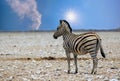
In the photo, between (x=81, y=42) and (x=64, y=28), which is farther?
(x=64, y=28)

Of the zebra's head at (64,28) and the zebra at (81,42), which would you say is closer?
the zebra at (81,42)

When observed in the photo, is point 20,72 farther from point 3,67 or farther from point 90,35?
point 90,35

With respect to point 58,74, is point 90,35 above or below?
above

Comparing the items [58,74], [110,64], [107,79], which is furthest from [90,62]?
[107,79]

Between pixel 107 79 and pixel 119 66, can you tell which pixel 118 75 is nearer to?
pixel 107 79

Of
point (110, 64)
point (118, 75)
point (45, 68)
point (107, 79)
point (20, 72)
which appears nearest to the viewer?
point (107, 79)

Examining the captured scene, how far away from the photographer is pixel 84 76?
13.7m

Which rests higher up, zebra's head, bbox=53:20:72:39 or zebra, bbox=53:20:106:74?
zebra's head, bbox=53:20:72:39

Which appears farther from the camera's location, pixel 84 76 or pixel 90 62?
pixel 90 62

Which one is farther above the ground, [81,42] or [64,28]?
[64,28]

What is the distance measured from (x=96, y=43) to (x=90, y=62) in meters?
4.25

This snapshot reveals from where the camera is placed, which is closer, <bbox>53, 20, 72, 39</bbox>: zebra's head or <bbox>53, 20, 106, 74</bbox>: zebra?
<bbox>53, 20, 106, 74</bbox>: zebra

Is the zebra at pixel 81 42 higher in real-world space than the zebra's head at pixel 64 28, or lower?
lower

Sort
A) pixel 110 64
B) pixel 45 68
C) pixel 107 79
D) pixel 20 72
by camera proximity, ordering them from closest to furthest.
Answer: pixel 107 79 < pixel 20 72 < pixel 45 68 < pixel 110 64
